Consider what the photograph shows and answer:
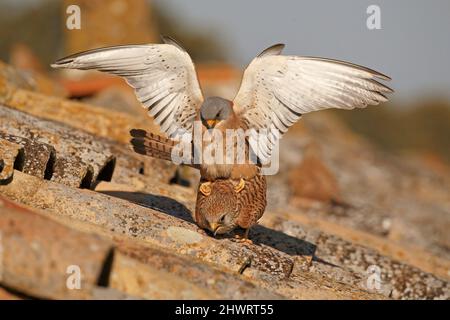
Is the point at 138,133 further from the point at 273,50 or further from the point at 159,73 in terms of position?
the point at 273,50

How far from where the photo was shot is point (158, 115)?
7.60 m

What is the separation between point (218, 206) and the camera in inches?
272

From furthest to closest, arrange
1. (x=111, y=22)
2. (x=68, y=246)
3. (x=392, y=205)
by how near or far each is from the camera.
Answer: (x=111, y=22) < (x=392, y=205) < (x=68, y=246)

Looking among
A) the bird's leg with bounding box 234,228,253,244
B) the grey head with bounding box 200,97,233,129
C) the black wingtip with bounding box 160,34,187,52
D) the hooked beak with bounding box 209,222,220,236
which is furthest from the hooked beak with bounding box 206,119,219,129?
the bird's leg with bounding box 234,228,253,244

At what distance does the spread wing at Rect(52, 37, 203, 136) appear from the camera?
284 inches

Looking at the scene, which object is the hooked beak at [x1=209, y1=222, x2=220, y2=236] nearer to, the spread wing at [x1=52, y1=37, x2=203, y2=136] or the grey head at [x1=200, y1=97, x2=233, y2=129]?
the grey head at [x1=200, y1=97, x2=233, y2=129]

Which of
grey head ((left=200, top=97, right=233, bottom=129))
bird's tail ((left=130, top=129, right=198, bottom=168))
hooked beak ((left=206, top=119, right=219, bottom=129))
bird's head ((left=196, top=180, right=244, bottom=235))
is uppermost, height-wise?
grey head ((left=200, top=97, right=233, bottom=129))

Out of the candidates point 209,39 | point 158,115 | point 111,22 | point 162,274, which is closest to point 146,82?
point 158,115

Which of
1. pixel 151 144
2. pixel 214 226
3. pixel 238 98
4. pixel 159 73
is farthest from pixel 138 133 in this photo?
pixel 214 226

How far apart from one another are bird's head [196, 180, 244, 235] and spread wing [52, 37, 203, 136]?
2.38ft

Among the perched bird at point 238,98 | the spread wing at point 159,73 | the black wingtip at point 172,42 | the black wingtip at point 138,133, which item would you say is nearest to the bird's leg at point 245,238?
the perched bird at point 238,98

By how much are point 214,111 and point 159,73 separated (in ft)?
2.26
